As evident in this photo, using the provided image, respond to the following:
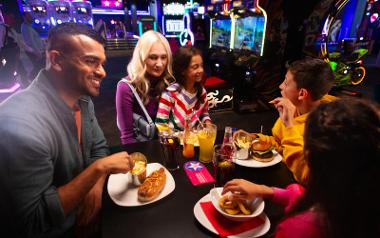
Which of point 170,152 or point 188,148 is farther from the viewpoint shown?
point 188,148

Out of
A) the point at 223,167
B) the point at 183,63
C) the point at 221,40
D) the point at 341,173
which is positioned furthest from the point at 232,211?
the point at 221,40

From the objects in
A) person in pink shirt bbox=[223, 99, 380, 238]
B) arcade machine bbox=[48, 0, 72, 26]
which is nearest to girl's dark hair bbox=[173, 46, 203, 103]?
person in pink shirt bbox=[223, 99, 380, 238]

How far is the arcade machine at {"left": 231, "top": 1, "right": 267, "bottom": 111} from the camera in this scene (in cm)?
475

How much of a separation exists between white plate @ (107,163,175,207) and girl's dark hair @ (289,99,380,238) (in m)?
0.72

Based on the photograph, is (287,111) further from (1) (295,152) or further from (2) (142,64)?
(2) (142,64)

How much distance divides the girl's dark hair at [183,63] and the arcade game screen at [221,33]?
14.1 ft

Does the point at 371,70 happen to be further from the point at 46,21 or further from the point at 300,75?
→ the point at 46,21

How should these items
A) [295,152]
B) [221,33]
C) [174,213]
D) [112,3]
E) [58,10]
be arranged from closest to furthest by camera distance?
[174,213], [295,152], [221,33], [58,10], [112,3]

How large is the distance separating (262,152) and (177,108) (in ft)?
3.45

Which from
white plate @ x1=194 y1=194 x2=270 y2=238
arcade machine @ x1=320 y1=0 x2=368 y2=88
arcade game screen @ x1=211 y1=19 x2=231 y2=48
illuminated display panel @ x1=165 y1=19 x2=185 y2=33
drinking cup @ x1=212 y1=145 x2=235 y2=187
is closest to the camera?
white plate @ x1=194 y1=194 x2=270 y2=238

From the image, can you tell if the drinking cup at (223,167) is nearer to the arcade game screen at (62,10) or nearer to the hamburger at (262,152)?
the hamburger at (262,152)

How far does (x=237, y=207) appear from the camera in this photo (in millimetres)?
1018

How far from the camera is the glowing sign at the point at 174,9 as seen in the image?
10609mm

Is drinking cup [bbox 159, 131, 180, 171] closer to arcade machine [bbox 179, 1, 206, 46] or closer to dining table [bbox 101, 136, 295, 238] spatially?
dining table [bbox 101, 136, 295, 238]
